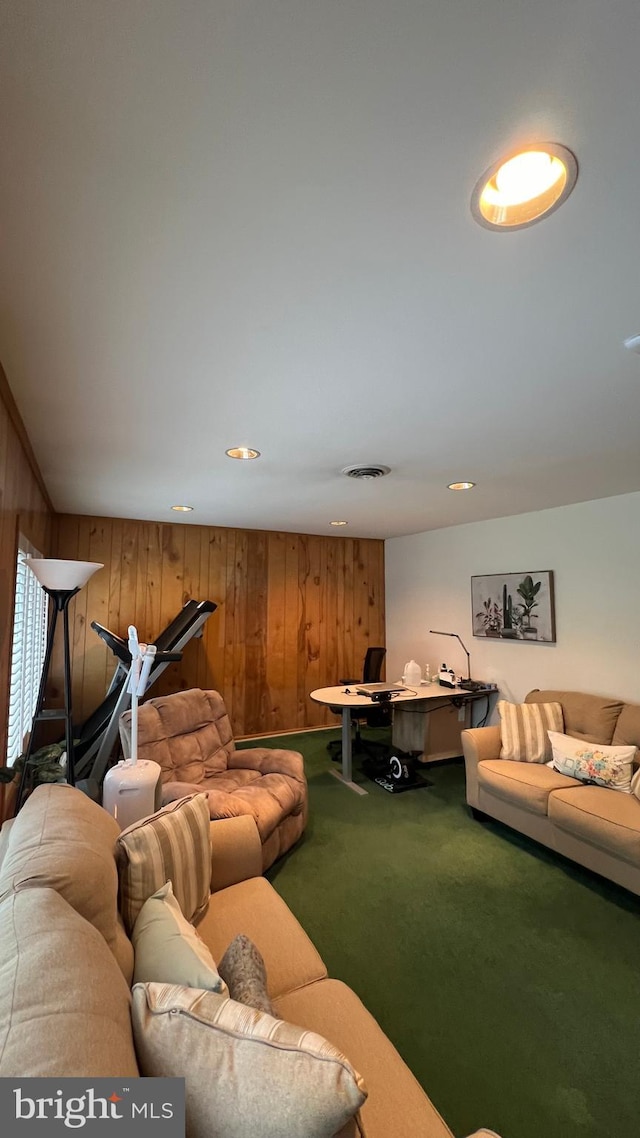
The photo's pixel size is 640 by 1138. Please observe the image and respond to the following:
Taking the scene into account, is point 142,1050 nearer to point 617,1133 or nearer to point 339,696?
point 617,1133

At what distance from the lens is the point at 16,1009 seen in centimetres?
73

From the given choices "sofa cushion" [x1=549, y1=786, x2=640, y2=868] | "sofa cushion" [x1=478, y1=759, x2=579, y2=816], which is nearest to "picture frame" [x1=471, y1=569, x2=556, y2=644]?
"sofa cushion" [x1=478, y1=759, x2=579, y2=816]

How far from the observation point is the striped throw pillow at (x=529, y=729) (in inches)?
127

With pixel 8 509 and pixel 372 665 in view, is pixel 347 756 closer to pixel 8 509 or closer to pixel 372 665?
pixel 372 665

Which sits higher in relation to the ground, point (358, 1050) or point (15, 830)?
point (15, 830)

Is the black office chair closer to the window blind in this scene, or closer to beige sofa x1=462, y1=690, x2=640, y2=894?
beige sofa x1=462, y1=690, x2=640, y2=894

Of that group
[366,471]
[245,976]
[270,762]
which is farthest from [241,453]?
[245,976]

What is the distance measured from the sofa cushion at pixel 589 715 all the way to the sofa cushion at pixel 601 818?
50 centimetres

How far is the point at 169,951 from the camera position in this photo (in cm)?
110

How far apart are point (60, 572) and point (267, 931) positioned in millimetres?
1768

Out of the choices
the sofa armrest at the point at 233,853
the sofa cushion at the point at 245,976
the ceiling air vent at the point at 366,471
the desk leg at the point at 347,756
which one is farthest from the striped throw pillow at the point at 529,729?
the sofa cushion at the point at 245,976

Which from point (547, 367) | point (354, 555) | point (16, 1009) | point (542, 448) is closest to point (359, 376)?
point (547, 367)

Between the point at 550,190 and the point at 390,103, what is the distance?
1.20 ft

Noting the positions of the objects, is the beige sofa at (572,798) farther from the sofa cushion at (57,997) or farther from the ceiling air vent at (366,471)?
the sofa cushion at (57,997)
